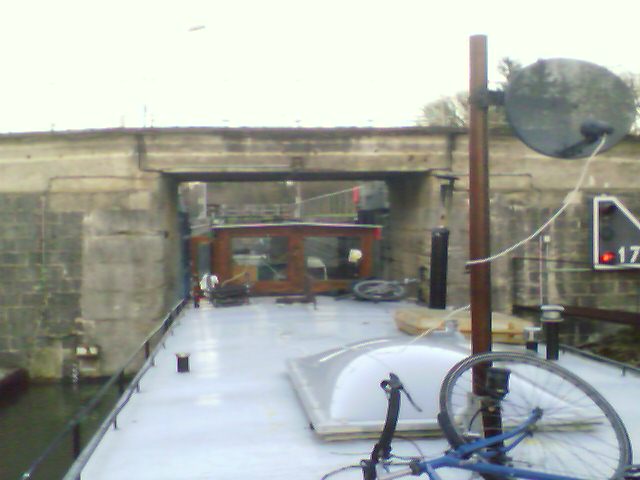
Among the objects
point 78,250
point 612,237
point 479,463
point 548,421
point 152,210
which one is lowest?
point 548,421

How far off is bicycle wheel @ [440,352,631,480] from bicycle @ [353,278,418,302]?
759cm

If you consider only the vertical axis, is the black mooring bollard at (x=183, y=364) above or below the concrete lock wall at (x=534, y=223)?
below

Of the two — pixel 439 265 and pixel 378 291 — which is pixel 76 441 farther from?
pixel 378 291

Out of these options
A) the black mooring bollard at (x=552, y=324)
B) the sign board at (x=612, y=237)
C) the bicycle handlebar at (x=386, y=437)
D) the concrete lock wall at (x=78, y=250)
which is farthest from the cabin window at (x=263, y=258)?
the bicycle handlebar at (x=386, y=437)

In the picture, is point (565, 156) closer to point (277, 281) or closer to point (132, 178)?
point (277, 281)

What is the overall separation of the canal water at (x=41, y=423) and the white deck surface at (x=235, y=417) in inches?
153

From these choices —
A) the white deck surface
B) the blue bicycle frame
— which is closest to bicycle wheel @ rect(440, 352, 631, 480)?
the blue bicycle frame

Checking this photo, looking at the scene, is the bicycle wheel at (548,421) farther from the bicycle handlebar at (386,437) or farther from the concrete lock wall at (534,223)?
the concrete lock wall at (534,223)

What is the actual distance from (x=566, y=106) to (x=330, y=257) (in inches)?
435

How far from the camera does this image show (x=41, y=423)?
13727 mm

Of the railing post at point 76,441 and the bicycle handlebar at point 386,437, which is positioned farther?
the railing post at point 76,441

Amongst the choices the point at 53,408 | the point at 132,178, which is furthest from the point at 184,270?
the point at 53,408

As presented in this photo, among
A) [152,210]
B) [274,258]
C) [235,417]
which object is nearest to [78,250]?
[152,210]

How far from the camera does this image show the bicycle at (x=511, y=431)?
121 inches
